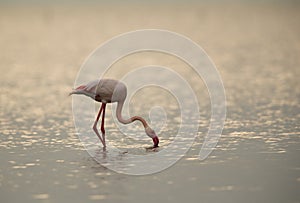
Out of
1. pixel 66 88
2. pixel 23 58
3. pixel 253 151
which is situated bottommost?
pixel 253 151

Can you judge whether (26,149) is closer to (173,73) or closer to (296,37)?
(173,73)

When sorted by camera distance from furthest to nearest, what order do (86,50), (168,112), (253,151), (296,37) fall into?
(296,37)
(86,50)
(168,112)
(253,151)

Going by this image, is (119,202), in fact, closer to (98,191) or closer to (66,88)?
(98,191)

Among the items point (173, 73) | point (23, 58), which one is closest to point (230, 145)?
point (173, 73)

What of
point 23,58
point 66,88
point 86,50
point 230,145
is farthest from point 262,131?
point 86,50

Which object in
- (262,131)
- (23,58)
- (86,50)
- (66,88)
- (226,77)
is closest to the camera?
(262,131)

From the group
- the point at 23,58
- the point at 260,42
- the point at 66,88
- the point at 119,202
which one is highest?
the point at 260,42

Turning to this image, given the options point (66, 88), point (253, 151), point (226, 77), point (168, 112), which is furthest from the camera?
point (226, 77)

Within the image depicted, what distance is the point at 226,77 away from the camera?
32406 mm

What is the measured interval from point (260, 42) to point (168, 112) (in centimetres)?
3415

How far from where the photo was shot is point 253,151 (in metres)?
16.9

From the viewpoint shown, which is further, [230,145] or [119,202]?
[230,145]

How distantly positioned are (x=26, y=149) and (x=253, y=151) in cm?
524

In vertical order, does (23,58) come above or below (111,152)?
above
